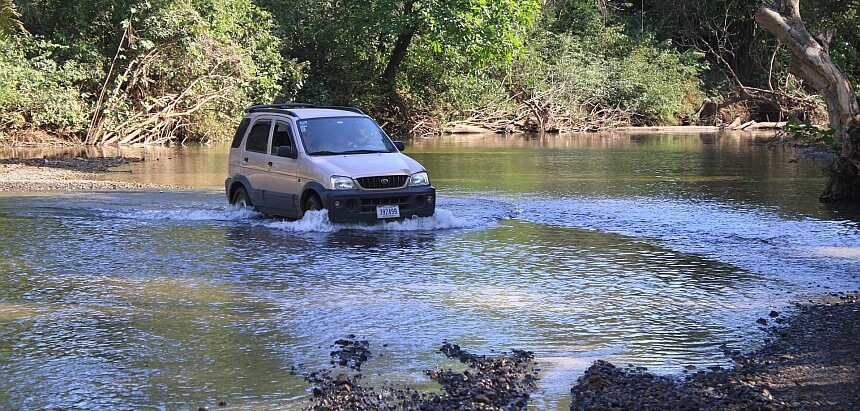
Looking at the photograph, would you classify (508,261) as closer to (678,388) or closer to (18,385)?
(678,388)

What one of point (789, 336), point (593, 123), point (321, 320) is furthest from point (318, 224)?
point (593, 123)

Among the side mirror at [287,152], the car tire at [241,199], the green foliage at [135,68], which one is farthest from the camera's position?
the green foliage at [135,68]

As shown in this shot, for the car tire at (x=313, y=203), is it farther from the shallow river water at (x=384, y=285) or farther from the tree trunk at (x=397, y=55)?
the tree trunk at (x=397, y=55)

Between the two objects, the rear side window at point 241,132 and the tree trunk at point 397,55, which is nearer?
the rear side window at point 241,132

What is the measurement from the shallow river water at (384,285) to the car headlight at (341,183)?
491 millimetres

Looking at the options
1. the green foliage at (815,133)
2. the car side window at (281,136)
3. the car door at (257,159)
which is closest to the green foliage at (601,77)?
the green foliage at (815,133)

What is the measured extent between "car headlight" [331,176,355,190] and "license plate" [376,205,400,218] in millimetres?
482

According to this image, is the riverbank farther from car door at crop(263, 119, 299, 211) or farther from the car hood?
car door at crop(263, 119, 299, 211)

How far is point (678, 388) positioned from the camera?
6.66 metres

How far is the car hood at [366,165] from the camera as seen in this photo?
14.2 metres

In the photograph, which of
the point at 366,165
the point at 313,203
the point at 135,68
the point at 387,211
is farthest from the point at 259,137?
the point at 135,68

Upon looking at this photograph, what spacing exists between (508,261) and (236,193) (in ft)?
19.1

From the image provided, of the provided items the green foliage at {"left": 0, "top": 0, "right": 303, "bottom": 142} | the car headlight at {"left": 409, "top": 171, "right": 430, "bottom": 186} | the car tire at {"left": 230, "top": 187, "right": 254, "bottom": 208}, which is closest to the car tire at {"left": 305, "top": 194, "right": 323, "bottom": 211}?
the car headlight at {"left": 409, "top": 171, "right": 430, "bottom": 186}

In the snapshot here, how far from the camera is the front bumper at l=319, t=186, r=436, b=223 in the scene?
553 inches
